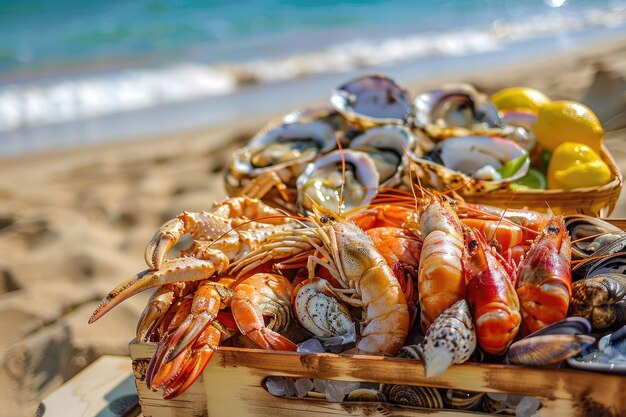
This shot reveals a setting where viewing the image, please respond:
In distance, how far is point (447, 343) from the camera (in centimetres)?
150

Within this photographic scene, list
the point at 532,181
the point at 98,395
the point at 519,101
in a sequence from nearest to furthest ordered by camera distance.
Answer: the point at 98,395, the point at 532,181, the point at 519,101

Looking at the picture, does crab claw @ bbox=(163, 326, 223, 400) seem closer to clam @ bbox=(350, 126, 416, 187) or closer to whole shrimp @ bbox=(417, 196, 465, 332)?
whole shrimp @ bbox=(417, 196, 465, 332)

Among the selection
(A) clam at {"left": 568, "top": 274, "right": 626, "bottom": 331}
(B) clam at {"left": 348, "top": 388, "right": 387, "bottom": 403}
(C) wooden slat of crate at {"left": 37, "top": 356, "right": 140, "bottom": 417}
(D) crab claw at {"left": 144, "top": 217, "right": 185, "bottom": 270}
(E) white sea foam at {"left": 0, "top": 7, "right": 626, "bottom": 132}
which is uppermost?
(D) crab claw at {"left": 144, "top": 217, "right": 185, "bottom": 270}

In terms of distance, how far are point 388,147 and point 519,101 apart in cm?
91

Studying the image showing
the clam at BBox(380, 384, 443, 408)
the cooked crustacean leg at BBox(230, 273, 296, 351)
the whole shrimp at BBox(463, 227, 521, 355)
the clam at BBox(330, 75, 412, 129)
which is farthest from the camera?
the clam at BBox(330, 75, 412, 129)

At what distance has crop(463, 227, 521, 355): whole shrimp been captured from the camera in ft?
5.09

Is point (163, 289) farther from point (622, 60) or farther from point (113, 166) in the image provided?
point (622, 60)

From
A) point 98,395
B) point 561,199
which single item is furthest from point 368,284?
point 98,395

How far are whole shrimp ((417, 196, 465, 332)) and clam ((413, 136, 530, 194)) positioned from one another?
0.80 m

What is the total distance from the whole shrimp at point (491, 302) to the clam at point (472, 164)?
94 cm

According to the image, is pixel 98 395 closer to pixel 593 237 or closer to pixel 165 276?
pixel 165 276

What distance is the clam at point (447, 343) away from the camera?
150 cm

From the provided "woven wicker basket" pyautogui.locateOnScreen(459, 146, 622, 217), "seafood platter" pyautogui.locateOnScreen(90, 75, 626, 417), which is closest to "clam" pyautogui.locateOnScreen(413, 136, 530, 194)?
"woven wicker basket" pyautogui.locateOnScreen(459, 146, 622, 217)

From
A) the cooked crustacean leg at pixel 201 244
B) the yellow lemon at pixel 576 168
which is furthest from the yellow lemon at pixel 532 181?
the cooked crustacean leg at pixel 201 244
